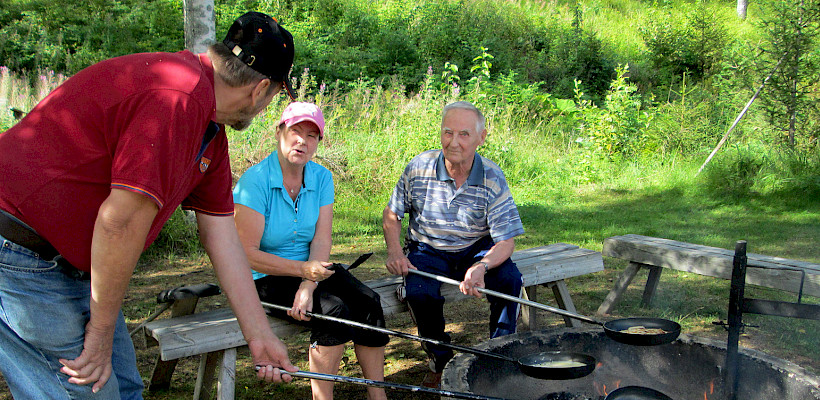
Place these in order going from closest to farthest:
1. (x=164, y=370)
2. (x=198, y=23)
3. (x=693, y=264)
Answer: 1. (x=164, y=370)
2. (x=693, y=264)
3. (x=198, y=23)

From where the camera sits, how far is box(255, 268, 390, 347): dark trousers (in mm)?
3066

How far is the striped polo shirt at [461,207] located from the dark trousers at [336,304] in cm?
65

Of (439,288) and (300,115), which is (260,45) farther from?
(439,288)

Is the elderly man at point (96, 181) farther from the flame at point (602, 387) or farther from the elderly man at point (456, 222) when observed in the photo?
the flame at point (602, 387)

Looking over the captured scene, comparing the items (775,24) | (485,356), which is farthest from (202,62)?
(775,24)

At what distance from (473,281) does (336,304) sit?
73cm

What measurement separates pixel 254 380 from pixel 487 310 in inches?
75.5

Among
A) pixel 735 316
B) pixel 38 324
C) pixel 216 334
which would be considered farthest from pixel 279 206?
pixel 735 316

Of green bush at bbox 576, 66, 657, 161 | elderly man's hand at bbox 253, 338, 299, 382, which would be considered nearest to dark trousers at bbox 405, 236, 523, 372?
elderly man's hand at bbox 253, 338, 299, 382

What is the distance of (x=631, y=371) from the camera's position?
312 centimetres

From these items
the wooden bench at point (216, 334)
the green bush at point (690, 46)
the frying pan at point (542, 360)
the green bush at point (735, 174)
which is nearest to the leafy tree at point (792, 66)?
the green bush at point (735, 174)

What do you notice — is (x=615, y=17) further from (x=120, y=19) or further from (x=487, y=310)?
(x=487, y=310)

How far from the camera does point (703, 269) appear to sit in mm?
4285

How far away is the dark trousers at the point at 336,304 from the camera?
3.07m
